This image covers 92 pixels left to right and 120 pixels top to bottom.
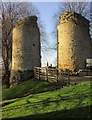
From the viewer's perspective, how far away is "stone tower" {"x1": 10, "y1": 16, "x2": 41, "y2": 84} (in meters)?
27.4

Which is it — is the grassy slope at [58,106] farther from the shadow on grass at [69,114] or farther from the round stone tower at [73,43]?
the round stone tower at [73,43]

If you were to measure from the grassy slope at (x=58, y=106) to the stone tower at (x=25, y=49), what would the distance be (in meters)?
11.4

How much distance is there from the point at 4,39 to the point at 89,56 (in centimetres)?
1084

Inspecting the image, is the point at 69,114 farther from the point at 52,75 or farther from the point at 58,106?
the point at 52,75

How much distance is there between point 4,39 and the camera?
3195 cm

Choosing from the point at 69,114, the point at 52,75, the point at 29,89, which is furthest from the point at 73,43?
the point at 69,114

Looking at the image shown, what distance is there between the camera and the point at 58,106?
13.6 meters

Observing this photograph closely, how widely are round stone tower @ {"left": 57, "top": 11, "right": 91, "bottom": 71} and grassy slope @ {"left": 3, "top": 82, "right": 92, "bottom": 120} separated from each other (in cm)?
823

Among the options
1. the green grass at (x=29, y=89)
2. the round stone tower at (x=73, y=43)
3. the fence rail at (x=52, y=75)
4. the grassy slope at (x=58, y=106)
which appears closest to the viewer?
the grassy slope at (x=58, y=106)

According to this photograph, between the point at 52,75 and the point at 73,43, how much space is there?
149 inches

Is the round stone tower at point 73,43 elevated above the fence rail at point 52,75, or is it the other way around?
the round stone tower at point 73,43

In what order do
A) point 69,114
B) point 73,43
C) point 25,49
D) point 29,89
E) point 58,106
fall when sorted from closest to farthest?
point 69,114, point 58,106, point 29,89, point 73,43, point 25,49

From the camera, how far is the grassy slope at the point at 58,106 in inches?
502

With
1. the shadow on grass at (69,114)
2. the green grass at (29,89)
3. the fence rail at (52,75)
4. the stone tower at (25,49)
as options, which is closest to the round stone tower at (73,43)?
the fence rail at (52,75)
